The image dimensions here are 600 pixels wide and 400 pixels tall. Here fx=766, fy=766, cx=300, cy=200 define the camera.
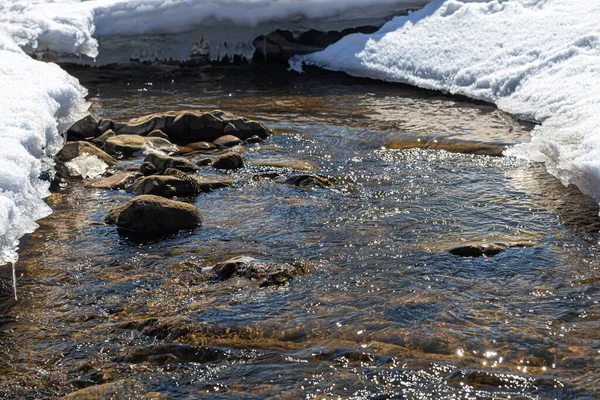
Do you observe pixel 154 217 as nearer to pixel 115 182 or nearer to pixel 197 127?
pixel 115 182

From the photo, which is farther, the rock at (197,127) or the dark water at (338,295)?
the rock at (197,127)

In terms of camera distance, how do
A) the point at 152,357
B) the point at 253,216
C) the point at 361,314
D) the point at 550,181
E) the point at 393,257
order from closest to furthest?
the point at 152,357 < the point at 361,314 < the point at 393,257 < the point at 253,216 < the point at 550,181

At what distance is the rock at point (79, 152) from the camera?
29.2 feet

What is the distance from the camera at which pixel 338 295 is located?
528 centimetres

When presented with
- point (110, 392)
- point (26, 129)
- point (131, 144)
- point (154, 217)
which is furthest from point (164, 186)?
point (110, 392)

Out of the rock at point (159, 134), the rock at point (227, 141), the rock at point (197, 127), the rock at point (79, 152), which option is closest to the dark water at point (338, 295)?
the rock at point (79, 152)

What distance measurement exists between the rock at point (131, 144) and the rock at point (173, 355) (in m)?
5.08

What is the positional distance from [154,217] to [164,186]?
1102mm

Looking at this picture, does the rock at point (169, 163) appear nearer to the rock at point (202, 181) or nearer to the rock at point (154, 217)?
the rock at point (202, 181)

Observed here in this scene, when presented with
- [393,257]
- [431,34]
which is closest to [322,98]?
[431,34]

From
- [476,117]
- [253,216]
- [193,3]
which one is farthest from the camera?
[193,3]

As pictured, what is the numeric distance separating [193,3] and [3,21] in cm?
343

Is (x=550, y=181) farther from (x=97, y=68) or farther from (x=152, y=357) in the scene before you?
(x=97, y=68)

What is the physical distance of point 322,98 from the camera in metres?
12.6
